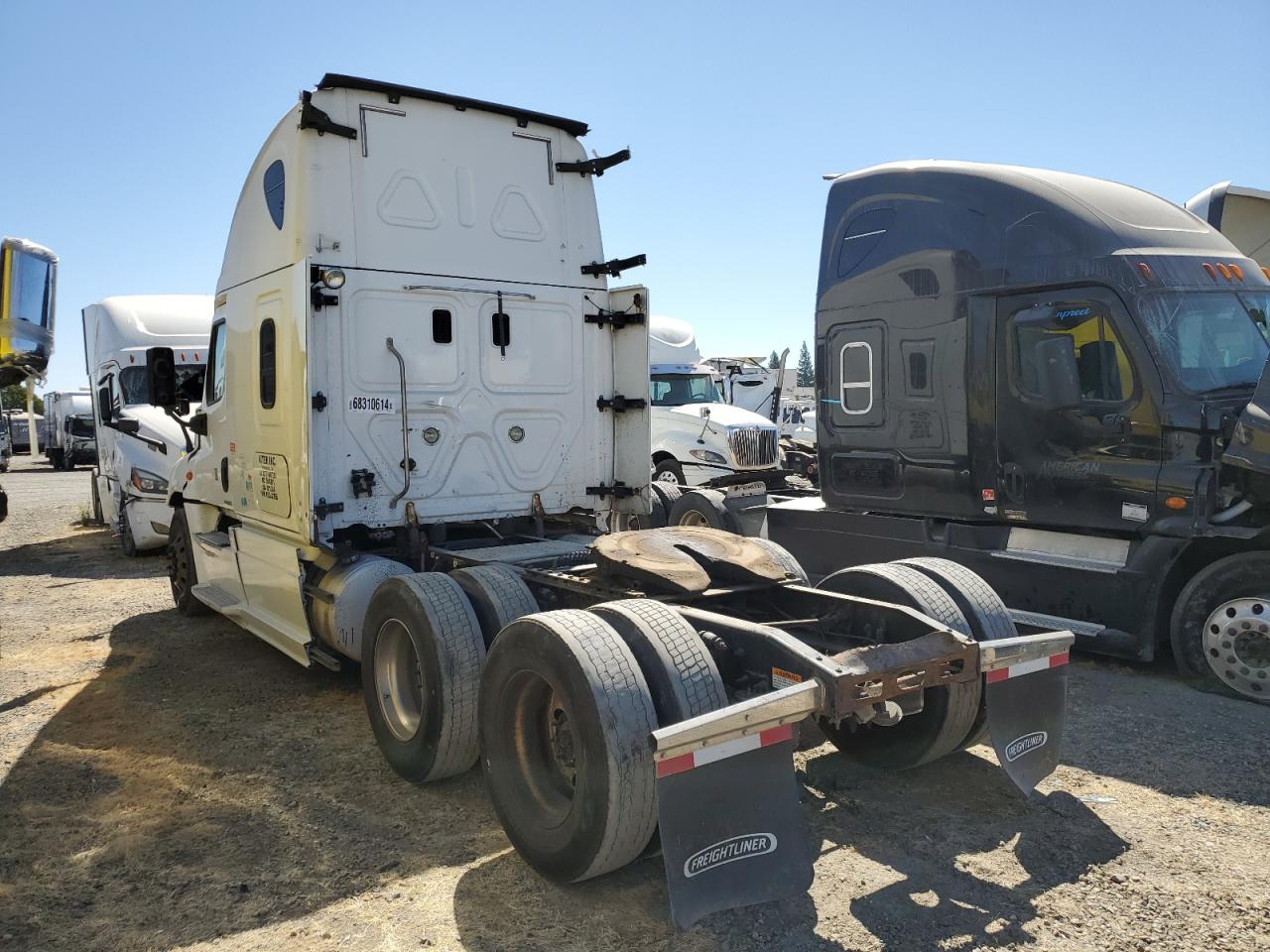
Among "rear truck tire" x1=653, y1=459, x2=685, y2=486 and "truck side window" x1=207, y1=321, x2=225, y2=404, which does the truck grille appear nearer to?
"rear truck tire" x1=653, y1=459, x2=685, y2=486

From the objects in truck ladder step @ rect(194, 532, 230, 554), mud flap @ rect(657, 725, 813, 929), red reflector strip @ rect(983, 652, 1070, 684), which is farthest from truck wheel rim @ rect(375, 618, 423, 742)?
truck ladder step @ rect(194, 532, 230, 554)

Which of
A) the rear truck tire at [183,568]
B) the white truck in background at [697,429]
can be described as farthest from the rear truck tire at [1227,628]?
the white truck in background at [697,429]

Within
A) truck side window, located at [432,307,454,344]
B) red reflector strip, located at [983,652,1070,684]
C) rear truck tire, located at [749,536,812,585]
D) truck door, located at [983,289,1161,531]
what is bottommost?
red reflector strip, located at [983,652,1070,684]

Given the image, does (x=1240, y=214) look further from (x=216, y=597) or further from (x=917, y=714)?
(x=216, y=597)

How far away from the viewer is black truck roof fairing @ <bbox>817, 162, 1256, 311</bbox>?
6305 millimetres

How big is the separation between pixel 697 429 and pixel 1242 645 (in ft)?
31.2

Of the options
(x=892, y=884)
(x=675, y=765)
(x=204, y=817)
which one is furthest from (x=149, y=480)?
(x=892, y=884)

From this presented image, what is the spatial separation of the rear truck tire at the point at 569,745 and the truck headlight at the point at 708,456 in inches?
416

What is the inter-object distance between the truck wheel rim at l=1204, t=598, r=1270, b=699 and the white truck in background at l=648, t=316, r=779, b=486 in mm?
7905

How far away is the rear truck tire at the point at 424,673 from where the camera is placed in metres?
4.32

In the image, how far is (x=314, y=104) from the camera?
5.67 metres

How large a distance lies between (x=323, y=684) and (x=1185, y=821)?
505cm

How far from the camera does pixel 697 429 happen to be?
47.9 feet

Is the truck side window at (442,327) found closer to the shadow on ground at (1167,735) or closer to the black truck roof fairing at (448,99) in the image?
the black truck roof fairing at (448,99)
